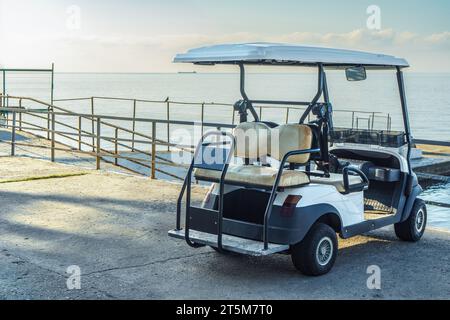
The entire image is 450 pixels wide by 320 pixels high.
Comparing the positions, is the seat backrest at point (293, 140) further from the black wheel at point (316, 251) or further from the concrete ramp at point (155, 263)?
the concrete ramp at point (155, 263)

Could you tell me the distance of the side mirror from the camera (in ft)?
23.6

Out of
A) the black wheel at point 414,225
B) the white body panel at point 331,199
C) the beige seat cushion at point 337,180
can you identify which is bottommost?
the black wheel at point 414,225

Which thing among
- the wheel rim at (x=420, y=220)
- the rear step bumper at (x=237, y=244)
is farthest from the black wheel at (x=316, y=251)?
the wheel rim at (x=420, y=220)

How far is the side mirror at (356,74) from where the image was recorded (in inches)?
284

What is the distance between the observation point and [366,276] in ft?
20.7

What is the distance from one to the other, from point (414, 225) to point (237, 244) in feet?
7.68

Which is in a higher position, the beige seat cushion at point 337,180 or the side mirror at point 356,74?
the side mirror at point 356,74

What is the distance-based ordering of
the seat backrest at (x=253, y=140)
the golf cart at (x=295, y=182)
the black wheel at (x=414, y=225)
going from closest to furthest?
the golf cart at (x=295, y=182) < the seat backrest at (x=253, y=140) < the black wheel at (x=414, y=225)

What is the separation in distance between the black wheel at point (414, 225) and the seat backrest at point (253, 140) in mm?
1875

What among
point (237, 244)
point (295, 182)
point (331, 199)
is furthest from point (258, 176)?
point (331, 199)

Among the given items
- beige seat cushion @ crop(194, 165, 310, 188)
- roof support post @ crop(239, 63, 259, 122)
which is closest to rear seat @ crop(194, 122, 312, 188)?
beige seat cushion @ crop(194, 165, 310, 188)
